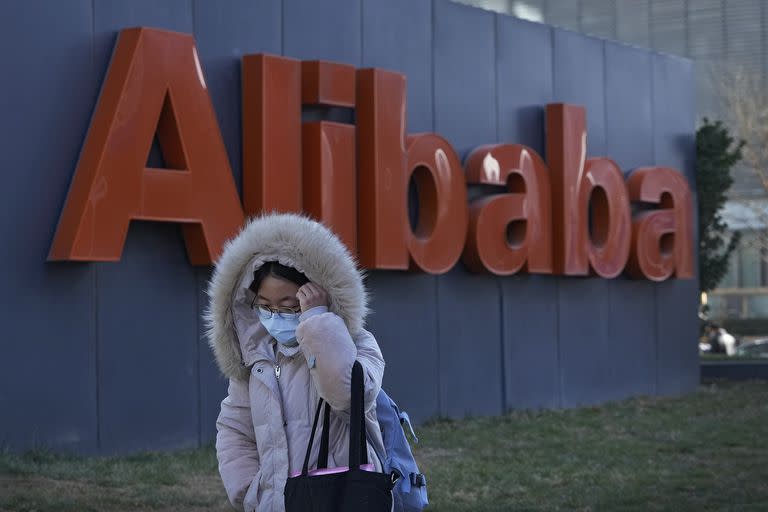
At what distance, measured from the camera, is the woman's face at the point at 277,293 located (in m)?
4.53

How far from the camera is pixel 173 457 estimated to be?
12031 mm

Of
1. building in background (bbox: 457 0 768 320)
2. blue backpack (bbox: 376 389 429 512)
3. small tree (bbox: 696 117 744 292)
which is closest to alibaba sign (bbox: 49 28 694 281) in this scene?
small tree (bbox: 696 117 744 292)

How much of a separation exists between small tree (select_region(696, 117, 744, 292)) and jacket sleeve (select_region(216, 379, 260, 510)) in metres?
18.1

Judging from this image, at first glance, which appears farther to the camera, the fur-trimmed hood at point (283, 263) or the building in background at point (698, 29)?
the building in background at point (698, 29)

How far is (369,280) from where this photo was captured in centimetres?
1481

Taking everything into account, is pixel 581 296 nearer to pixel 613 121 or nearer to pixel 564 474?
pixel 613 121

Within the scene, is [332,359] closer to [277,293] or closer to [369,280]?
[277,293]

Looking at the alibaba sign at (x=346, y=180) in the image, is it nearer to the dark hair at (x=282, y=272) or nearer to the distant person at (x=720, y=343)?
the dark hair at (x=282, y=272)

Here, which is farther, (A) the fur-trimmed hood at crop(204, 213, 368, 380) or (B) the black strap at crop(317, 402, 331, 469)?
(A) the fur-trimmed hood at crop(204, 213, 368, 380)

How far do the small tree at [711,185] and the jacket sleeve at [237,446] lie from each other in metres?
18.1

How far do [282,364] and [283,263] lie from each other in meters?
0.33

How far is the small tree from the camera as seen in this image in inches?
859

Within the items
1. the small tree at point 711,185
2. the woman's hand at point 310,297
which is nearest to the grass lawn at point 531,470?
the woman's hand at point 310,297

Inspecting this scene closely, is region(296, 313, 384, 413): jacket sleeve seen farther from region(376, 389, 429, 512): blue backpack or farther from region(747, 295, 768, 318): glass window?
region(747, 295, 768, 318): glass window
